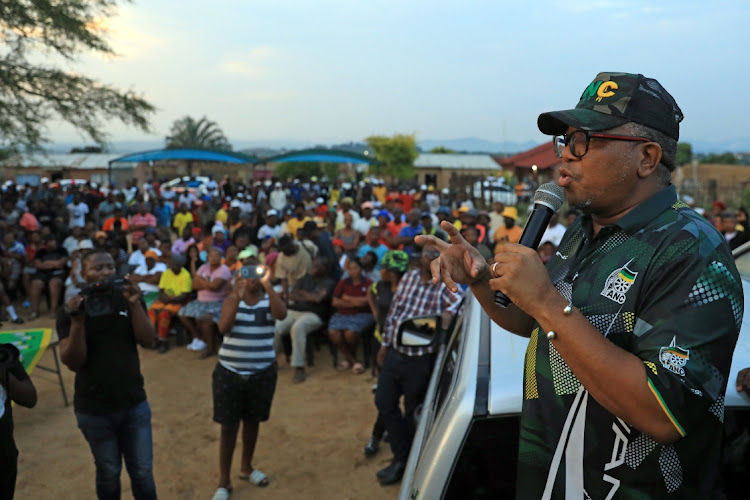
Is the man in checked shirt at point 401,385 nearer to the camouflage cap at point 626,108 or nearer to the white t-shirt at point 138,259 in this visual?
the camouflage cap at point 626,108

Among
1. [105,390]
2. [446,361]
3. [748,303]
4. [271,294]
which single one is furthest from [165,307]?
[748,303]

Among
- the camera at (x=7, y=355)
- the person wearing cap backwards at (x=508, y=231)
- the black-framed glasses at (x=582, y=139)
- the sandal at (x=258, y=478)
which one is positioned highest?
the black-framed glasses at (x=582, y=139)

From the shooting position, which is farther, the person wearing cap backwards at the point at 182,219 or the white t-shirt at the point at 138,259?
the person wearing cap backwards at the point at 182,219

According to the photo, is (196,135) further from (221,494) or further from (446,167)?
(221,494)

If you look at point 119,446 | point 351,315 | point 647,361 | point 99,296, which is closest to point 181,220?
point 351,315

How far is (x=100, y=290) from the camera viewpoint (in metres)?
3.40

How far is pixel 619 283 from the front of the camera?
4.35 feet

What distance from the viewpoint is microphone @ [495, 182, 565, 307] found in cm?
160

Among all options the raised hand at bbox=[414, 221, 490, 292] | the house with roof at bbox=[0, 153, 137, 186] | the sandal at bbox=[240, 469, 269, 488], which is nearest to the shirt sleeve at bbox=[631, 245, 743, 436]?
the raised hand at bbox=[414, 221, 490, 292]

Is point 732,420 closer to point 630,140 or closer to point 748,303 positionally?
point 748,303

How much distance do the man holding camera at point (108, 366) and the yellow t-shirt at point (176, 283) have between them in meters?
4.83

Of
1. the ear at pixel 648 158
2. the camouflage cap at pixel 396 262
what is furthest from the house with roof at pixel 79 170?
the ear at pixel 648 158

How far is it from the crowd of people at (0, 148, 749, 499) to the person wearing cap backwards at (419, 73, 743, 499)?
0.39 m

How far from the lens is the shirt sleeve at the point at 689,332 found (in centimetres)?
117
